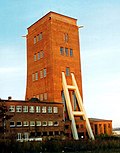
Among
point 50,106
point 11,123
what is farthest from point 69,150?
point 50,106

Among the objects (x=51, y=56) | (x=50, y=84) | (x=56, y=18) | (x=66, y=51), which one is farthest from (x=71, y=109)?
(x=56, y=18)

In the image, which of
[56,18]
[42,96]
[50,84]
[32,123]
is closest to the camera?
[32,123]

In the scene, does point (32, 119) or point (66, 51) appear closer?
point (32, 119)

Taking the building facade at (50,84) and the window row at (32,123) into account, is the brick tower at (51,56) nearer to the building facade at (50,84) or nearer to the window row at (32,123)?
the building facade at (50,84)

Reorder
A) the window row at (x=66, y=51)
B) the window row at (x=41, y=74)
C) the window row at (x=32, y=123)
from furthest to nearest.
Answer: the window row at (x=66, y=51), the window row at (x=41, y=74), the window row at (x=32, y=123)

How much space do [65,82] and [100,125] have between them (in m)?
14.0

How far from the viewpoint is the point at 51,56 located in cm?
6134

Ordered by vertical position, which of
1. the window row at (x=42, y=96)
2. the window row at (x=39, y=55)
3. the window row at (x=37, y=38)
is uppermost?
the window row at (x=37, y=38)

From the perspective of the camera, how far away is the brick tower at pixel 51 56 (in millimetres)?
60969

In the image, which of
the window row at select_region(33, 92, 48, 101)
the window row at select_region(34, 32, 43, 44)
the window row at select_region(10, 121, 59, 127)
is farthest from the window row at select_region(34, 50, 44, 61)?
the window row at select_region(10, 121, 59, 127)

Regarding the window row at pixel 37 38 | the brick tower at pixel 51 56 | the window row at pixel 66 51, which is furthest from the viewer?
the window row at pixel 37 38

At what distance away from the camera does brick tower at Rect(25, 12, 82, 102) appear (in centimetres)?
6097

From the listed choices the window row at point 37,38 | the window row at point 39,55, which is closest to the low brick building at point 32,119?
the window row at point 39,55

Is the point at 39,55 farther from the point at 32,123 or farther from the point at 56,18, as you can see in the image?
the point at 32,123
